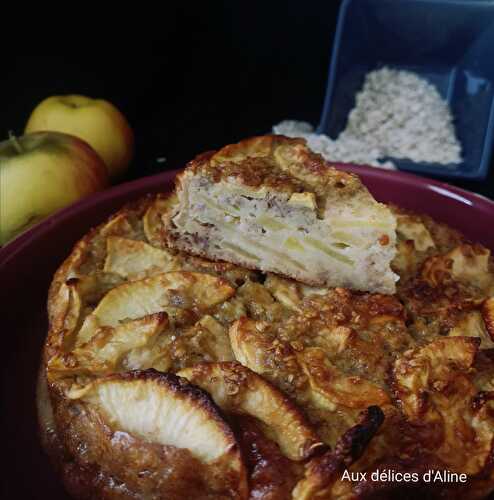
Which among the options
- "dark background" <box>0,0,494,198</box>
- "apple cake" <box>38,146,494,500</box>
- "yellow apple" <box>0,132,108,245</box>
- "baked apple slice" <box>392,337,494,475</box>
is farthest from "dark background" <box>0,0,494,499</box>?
"baked apple slice" <box>392,337,494,475</box>

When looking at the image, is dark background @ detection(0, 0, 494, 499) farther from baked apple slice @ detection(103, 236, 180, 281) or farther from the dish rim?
baked apple slice @ detection(103, 236, 180, 281)

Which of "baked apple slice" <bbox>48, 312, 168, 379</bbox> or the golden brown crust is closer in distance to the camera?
"baked apple slice" <bbox>48, 312, 168, 379</bbox>

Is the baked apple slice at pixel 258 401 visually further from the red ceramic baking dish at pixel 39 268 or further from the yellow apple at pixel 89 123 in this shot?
the yellow apple at pixel 89 123

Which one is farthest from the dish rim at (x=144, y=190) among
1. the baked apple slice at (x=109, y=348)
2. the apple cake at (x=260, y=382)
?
the baked apple slice at (x=109, y=348)

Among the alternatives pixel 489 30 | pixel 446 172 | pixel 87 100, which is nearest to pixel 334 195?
pixel 446 172

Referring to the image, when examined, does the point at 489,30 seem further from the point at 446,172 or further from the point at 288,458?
the point at 288,458

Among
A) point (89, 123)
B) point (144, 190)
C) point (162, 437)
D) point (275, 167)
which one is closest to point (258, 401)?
point (162, 437)
